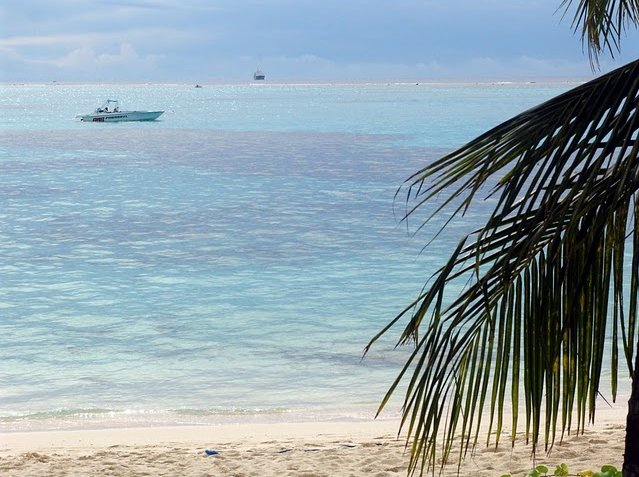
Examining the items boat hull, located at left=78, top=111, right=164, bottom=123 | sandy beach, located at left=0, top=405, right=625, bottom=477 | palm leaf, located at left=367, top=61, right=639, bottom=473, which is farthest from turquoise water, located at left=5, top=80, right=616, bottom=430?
boat hull, located at left=78, top=111, right=164, bottom=123

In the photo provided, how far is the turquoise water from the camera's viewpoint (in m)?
9.87

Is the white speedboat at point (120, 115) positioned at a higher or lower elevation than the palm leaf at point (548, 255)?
higher

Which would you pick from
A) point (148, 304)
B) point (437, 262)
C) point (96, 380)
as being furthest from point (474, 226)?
point (96, 380)

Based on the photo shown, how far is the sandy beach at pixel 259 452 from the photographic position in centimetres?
638

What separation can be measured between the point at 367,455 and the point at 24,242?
16.4m

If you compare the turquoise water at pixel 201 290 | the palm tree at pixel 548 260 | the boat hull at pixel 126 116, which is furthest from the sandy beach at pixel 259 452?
the boat hull at pixel 126 116

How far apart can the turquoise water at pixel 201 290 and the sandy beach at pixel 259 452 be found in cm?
75

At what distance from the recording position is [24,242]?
21.5 meters

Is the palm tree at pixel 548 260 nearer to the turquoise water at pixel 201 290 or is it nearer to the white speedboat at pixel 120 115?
the turquoise water at pixel 201 290

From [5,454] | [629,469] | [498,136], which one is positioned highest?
[498,136]

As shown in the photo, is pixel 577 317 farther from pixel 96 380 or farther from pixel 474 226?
pixel 474 226

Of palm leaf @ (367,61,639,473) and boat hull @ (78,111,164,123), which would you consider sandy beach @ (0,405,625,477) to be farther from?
boat hull @ (78,111,164,123)

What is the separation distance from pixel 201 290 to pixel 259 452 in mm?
8546

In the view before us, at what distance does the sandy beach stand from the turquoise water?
75cm
